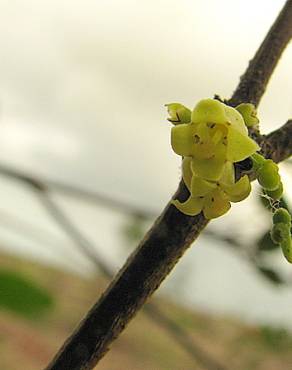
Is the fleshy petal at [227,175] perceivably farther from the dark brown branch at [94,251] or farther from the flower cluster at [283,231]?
the dark brown branch at [94,251]

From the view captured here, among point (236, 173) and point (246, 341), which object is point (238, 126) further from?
point (246, 341)

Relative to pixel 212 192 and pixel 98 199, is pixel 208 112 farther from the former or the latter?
pixel 98 199

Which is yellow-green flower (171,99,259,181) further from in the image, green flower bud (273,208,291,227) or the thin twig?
the thin twig

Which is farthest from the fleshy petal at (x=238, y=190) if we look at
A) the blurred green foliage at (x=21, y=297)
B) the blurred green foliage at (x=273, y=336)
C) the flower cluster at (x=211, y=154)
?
the blurred green foliage at (x=273, y=336)

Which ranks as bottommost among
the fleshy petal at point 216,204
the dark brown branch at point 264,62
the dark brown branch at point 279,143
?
the fleshy petal at point 216,204

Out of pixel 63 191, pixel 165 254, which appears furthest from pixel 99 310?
pixel 63 191

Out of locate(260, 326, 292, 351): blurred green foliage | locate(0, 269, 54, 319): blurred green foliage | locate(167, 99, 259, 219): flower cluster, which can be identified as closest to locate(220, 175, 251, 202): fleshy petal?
locate(167, 99, 259, 219): flower cluster
